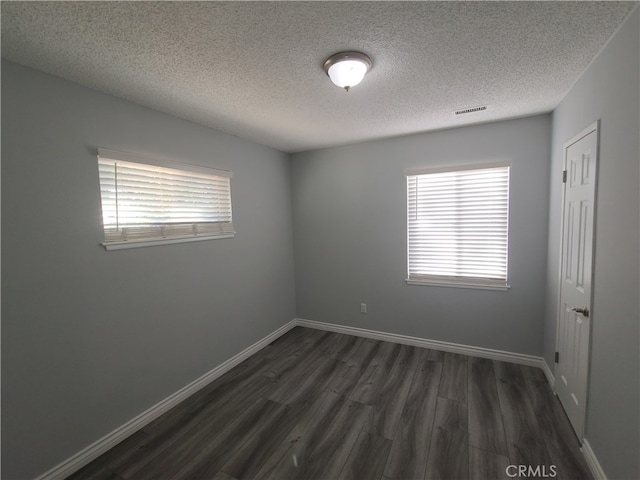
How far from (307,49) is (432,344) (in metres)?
3.24

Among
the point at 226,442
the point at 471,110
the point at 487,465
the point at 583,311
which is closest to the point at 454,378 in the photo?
the point at 487,465

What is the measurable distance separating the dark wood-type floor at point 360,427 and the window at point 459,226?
966 mm

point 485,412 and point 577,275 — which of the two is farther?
point 485,412

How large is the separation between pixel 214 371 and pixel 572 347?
10.3 ft

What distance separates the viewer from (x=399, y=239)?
3354 millimetres

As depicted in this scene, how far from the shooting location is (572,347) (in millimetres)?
2014

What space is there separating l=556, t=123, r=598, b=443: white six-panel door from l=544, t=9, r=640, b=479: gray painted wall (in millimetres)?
90

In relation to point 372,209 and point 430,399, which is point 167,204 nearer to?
point 372,209

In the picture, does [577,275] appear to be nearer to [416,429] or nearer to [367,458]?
[416,429]

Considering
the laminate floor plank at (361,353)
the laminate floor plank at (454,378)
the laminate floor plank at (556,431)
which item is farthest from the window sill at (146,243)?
the laminate floor plank at (556,431)

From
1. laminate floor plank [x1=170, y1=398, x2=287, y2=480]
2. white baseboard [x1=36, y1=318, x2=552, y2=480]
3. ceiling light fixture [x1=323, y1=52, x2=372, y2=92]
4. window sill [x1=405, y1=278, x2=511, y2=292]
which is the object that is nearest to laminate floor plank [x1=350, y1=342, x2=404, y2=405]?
white baseboard [x1=36, y1=318, x2=552, y2=480]

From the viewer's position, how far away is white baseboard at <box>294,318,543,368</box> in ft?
9.37

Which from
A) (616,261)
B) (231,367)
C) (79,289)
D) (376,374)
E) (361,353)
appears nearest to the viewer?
(616,261)

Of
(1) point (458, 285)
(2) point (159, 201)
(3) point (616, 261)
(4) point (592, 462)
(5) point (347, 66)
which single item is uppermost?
(5) point (347, 66)
